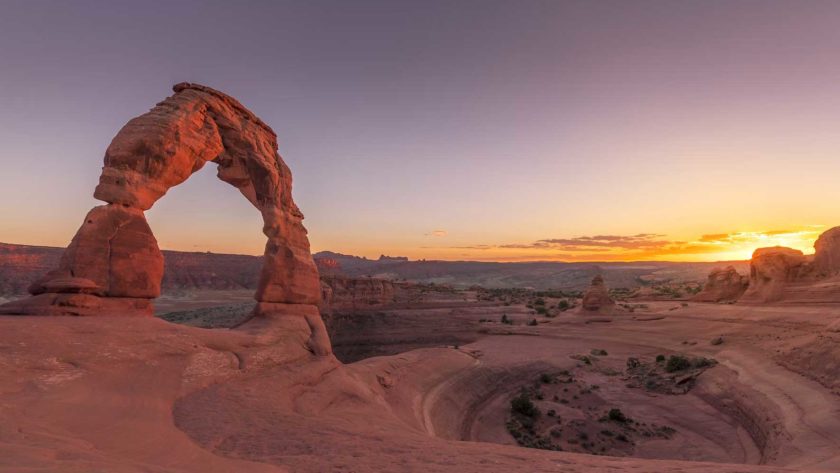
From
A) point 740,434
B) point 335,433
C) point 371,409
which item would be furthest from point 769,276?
point 335,433

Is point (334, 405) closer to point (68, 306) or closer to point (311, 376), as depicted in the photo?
point (311, 376)

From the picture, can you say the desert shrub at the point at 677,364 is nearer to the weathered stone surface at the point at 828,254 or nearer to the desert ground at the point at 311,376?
the desert ground at the point at 311,376

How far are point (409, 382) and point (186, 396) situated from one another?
35.9 feet

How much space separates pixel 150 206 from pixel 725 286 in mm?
48634

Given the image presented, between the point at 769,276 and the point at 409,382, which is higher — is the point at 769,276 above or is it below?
above

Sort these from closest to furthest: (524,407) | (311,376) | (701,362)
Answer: (311,376) → (524,407) → (701,362)

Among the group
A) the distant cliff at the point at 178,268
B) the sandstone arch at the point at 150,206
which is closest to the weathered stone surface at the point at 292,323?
the sandstone arch at the point at 150,206

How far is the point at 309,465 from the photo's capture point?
21.9 ft

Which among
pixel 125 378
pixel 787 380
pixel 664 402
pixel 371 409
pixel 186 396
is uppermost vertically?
pixel 125 378

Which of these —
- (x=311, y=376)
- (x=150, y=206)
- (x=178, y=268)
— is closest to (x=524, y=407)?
(x=311, y=376)

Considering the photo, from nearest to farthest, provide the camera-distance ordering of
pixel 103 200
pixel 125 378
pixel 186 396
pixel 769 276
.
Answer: pixel 125 378, pixel 186 396, pixel 103 200, pixel 769 276

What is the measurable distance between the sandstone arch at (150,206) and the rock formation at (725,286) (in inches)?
1662

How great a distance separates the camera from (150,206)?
13.1 m

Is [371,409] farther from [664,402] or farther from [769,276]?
[769,276]
